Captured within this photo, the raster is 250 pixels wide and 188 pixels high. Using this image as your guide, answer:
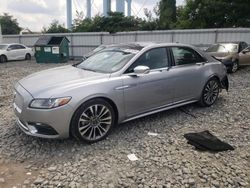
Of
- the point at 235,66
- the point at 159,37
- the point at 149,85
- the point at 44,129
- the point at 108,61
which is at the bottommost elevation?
the point at 44,129

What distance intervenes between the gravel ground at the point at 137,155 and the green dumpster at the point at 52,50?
42.0 ft

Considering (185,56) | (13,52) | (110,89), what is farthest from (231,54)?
(13,52)

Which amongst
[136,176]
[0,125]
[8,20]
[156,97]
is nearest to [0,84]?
[0,125]

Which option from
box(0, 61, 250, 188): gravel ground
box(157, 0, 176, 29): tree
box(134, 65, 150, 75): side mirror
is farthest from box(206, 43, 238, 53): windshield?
box(157, 0, 176, 29): tree

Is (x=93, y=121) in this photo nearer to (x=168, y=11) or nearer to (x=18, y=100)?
(x=18, y=100)

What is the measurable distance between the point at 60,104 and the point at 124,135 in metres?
1.29

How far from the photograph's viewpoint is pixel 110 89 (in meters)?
4.06

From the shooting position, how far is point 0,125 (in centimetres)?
486

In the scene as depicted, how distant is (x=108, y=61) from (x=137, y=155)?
1.85m

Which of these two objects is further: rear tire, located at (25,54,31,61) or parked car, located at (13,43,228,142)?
rear tire, located at (25,54,31,61)

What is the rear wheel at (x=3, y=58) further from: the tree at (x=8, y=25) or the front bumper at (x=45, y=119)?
the tree at (x=8, y=25)

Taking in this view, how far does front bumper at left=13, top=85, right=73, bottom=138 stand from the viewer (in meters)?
3.61

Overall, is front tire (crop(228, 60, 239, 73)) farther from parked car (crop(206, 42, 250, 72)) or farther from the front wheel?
the front wheel

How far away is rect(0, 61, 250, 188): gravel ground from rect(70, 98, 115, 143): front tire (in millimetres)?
150
